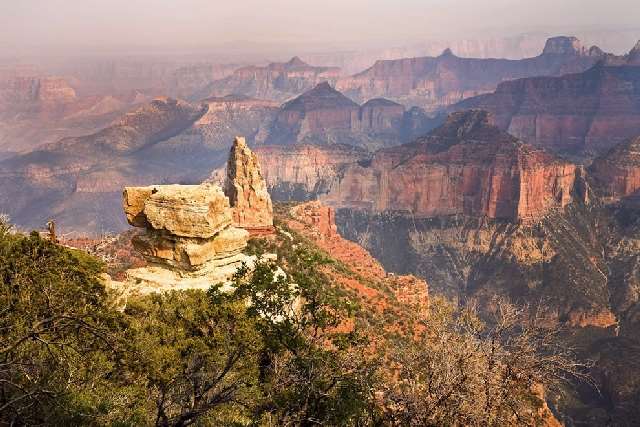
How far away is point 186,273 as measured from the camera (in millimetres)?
24266

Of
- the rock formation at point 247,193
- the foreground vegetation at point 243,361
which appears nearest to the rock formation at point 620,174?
the rock formation at point 247,193

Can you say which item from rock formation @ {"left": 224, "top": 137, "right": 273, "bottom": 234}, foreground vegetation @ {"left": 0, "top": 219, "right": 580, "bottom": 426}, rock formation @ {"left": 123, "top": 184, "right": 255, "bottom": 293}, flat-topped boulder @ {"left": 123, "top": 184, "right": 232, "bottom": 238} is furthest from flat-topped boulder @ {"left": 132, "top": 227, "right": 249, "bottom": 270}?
rock formation @ {"left": 224, "top": 137, "right": 273, "bottom": 234}

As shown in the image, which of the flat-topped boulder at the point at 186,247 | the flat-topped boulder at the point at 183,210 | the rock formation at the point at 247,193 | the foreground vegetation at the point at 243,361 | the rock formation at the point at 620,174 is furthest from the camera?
the rock formation at the point at 620,174

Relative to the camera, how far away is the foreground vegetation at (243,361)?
47.8 ft

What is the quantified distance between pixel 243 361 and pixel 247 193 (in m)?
41.4

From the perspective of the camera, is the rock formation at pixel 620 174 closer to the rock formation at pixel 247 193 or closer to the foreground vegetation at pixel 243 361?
the rock formation at pixel 247 193

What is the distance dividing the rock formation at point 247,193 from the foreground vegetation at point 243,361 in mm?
38658

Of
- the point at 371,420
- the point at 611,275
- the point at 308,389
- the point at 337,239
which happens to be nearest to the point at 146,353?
the point at 308,389

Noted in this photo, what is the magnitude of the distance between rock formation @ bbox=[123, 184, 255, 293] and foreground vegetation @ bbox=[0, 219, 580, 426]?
5.44 m

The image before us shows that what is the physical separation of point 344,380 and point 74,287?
9.52 m

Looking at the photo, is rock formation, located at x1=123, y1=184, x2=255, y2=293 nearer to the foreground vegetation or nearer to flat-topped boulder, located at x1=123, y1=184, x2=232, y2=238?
flat-topped boulder, located at x1=123, y1=184, x2=232, y2=238

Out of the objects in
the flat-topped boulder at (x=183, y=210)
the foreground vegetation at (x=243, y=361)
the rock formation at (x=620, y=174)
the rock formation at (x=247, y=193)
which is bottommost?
the rock formation at (x=620, y=174)

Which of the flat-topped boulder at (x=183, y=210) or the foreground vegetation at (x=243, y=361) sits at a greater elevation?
the flat-topped boulder at (x=183, y=210)

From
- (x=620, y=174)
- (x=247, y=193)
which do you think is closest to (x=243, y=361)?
(x=247, y=193)
